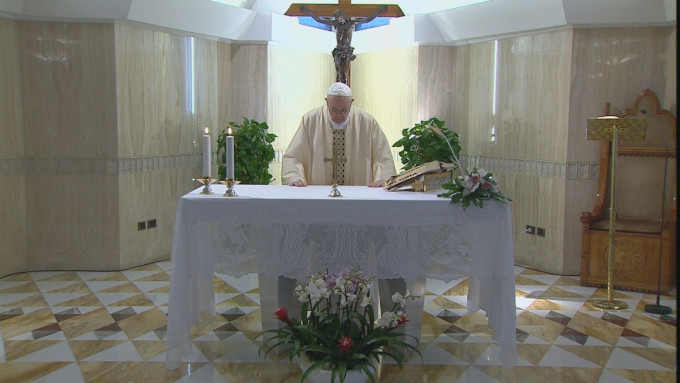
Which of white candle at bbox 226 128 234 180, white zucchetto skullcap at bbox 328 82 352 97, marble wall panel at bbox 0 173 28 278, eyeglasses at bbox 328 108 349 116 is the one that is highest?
white zucchetto skullcap at bbox 328 82 352 97

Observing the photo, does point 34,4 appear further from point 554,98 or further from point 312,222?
point 554,98

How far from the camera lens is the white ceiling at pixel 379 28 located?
7219 mm

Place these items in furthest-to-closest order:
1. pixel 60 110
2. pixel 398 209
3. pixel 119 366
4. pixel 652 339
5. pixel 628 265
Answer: pixel 60 110 < pixel 628 265 < pixel 652 339 < pixel 119 366 < pixel 398 209

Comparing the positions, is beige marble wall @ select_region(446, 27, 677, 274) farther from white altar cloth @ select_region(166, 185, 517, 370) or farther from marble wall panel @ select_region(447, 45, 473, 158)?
white altar cloth @ select_region(166, 185, 517, 370)

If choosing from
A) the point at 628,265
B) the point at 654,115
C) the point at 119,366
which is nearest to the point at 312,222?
the point at 119,366

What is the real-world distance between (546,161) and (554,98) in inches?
29.8

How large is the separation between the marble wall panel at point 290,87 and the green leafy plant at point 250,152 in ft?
2.28

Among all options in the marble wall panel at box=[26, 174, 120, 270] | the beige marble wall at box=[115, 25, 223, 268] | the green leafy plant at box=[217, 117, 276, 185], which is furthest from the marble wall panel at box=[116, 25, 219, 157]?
the marble wall panel at box=[26, 174, 120, 270]

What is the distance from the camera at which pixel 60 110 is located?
757 centimetres

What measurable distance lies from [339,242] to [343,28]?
13.1 ft

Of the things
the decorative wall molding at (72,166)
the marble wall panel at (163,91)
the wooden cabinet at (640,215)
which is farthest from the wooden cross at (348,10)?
the wooden cabinet at (640,215)

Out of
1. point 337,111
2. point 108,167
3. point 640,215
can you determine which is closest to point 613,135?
point 640,215

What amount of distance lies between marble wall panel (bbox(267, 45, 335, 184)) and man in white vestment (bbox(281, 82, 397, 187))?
3847 mm

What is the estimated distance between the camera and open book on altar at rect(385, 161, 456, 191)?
4.82m
